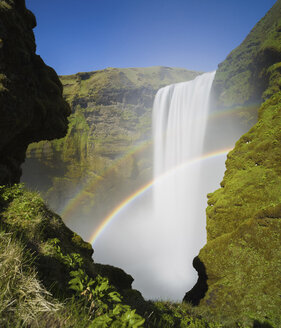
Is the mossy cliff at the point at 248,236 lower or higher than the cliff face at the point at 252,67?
lower

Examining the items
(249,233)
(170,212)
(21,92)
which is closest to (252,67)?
(249,233)

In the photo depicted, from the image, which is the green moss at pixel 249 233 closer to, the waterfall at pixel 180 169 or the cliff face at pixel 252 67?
the cliff face at pixel 252 67

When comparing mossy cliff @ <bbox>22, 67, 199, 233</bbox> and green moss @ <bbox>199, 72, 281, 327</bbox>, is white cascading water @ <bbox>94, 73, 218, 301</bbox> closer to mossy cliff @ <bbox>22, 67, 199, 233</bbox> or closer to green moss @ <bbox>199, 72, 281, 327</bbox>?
mossy cliff @ <bbox>22, 67, 199, 233</bbox>

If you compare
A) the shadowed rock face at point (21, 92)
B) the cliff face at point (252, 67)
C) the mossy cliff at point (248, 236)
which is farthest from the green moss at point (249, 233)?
the cliff face at point (252, 67)

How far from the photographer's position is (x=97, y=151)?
202 ft

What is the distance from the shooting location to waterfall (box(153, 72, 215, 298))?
42269 mm

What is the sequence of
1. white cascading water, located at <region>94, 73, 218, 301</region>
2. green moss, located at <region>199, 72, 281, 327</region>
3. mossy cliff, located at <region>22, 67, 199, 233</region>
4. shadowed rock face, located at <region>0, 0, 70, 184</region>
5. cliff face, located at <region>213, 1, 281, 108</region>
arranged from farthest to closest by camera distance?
mossy cliff, located at <region>22, 67, 199, 233</region>
white cascading water, located at <region>94, 73, 218, 301</region>
cliff face, located at <region>213, 1, 281, 108</region>
green moss, located at <region>199, 72, 281, 327</region>
shadowed rock face, located at <region>0, 0, 70, 184</region>

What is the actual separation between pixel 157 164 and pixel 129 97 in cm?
3041

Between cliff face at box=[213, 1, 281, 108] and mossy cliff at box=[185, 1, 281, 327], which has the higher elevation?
cliff face at box=[213, 1, 281, 108]

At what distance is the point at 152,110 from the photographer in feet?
229

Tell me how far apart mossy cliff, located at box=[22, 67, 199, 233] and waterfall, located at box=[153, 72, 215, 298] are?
302 inches

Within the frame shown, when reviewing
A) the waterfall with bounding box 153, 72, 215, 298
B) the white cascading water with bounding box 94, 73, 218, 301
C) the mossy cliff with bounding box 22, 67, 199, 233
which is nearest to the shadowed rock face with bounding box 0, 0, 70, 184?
the white cascading water with bounding box 94, 73, 218, 301

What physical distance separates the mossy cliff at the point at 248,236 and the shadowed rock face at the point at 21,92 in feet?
32.5

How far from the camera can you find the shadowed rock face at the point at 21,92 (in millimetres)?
5996
